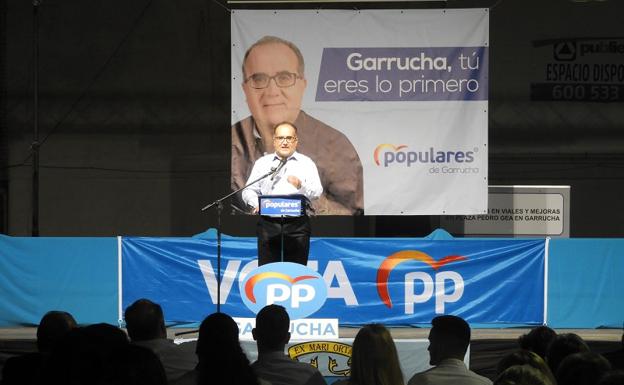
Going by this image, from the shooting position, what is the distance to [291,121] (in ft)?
33.4

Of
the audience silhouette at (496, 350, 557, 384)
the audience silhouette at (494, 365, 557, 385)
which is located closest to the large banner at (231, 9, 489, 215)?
the audience silhouette at (496, 350, 557, 384)

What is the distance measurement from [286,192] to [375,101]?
1818mm

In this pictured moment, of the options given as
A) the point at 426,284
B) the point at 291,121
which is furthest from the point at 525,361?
the point at 291,121

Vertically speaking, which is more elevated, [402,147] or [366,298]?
[402,147]

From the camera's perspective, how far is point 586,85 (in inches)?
526

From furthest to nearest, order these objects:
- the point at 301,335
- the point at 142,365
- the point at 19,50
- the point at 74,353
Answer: the point at 19,50 < the point at 301,335 < the point at 74,353 < the point at 142,365

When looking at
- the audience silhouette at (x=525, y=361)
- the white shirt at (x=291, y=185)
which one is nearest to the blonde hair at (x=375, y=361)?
the audience silhouette at (x=525, y=361)

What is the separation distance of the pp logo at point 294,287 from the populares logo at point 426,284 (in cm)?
215

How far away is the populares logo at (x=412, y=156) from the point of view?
402 inches

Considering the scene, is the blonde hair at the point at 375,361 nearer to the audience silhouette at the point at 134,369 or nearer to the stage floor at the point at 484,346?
the audience silhouette at the point at 134,369

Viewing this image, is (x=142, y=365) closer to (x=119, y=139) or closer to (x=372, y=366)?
(x=372, y=366)

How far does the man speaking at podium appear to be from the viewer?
884cm

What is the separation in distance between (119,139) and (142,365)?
11197 mm

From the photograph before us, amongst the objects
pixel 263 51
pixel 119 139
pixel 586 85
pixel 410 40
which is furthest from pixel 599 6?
pixel 119 139
